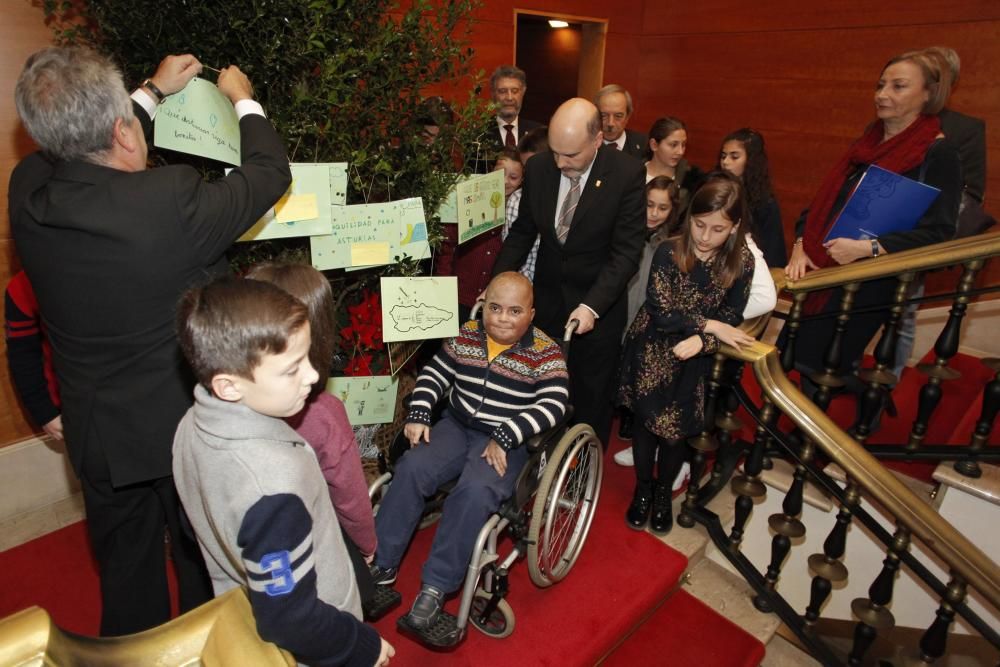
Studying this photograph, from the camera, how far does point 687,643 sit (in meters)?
2.34

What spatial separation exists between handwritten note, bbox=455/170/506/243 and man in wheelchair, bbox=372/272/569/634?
1.07 ft

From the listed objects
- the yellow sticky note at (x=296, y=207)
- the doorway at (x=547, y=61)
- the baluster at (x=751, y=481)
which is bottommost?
the baluster at (x=751, y=481)

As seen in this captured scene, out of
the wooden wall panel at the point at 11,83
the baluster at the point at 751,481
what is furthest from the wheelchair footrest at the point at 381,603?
the wooden wall panel at the point at 11,83

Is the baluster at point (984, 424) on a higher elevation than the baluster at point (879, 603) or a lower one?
higher

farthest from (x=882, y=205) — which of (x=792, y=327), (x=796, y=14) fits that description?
(x=796, y=14)

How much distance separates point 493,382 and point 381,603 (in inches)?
32.8

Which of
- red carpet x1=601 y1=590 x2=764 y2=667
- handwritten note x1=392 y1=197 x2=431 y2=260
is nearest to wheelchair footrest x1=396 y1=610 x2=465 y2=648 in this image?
red carpet x1=601 y1=590 x2=764 y2=667

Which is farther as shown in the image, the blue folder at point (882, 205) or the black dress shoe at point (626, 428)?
the black dress shoe at point (626, 428)

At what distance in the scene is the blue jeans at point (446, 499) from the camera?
1939mm

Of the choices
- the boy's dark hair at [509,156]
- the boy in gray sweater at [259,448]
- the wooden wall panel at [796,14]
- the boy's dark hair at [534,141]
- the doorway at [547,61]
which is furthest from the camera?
the doorway at [547,61]

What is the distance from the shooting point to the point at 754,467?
95.5 inches

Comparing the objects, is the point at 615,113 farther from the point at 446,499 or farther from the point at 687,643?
the point at 687,643

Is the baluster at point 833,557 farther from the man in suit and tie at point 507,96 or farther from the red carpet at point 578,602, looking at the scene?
the man in suit and tie at point 507,96

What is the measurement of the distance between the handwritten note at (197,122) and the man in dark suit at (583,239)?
48.6 inches
